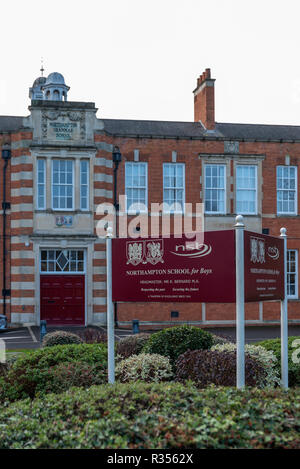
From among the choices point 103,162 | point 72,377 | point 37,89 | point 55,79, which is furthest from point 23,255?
point 37,89

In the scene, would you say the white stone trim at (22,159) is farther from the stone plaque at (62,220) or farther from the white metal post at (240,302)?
the white metal post at (240,302)

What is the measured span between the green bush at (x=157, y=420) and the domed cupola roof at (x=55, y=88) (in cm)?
2956

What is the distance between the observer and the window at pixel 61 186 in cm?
2550

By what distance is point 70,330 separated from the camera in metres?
23.1

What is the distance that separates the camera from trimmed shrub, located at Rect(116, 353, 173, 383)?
32.3 ft

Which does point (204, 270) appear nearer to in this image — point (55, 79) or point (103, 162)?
point (103, 162)

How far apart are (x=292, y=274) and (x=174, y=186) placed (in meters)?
6.84

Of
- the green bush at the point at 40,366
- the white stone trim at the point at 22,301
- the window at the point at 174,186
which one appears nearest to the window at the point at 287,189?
the window at the point at 174,186

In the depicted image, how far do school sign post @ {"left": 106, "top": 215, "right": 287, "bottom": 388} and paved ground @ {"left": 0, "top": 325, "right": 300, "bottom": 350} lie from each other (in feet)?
33.0

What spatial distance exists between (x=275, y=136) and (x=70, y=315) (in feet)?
42.0

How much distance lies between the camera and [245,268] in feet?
27.2

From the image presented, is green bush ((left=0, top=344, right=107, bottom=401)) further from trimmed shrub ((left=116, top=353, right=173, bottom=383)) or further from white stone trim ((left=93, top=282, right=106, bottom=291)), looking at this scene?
white stone trim ((left=93, top=282, right=106, bottom=291))

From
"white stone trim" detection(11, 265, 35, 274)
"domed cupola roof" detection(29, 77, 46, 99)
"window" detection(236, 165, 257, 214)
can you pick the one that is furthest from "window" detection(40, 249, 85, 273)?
"domed cupola roof" detection(29, 77, 46, 99)
